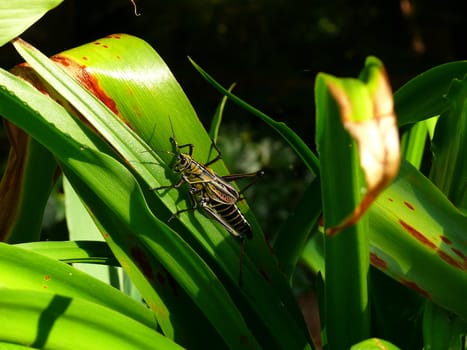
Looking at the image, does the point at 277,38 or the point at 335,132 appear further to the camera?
the point at 277,38

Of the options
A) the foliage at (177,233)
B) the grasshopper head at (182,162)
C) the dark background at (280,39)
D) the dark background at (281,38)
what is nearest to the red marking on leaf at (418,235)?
the foliage at (177,233)

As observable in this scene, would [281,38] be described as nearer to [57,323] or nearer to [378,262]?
[378,262]

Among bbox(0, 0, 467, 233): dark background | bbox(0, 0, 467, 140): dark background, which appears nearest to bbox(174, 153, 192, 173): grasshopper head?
bbox(0, 0, 467, 233): dark background

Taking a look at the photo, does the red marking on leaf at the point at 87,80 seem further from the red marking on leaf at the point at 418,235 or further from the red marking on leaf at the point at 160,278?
the red marking on leaf at the point at 418,235

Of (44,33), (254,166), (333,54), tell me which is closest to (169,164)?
(254,166)

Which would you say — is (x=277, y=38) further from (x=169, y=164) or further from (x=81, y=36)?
(x=169, y=164)
